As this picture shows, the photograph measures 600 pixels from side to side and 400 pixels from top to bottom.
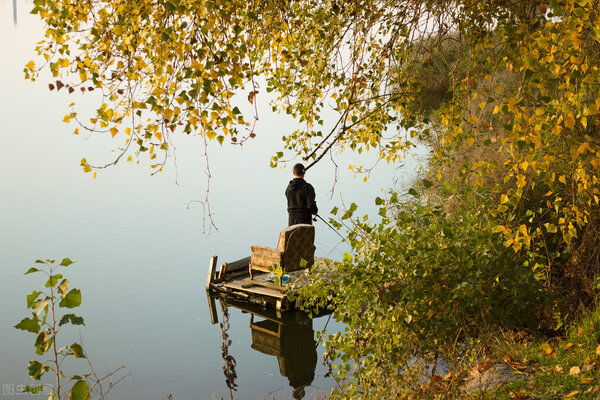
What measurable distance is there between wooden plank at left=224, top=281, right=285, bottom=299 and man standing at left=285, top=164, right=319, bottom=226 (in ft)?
5.39

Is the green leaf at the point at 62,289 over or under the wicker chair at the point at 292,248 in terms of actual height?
under

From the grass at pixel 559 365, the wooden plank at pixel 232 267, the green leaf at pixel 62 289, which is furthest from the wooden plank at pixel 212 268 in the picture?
the green leaf at pixel 62 289

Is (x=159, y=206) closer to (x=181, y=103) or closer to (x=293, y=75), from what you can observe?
(x=293, y=75)

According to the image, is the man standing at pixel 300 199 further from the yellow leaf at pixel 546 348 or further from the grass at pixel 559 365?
the yellow leaf at pixel 546 348

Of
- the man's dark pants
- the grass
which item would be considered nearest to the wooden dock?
the man's dark pants

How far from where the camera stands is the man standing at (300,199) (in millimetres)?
11617

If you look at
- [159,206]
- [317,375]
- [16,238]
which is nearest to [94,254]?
[16,238]

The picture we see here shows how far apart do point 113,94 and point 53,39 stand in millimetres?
1249

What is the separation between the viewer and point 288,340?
476 inches

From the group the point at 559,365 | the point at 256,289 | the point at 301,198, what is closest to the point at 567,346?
the point at 559,365

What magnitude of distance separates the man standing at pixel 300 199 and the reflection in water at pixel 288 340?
2.19 meters

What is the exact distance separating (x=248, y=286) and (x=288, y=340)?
2.00m

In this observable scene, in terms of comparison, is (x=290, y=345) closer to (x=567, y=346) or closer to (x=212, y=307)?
(x=212, y=307)

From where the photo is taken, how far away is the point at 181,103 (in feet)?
12.3
